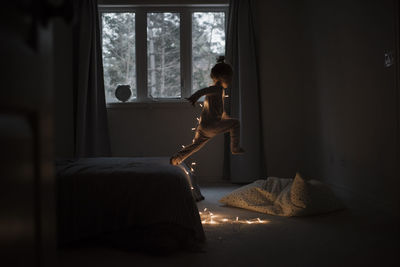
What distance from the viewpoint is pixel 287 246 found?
1.89 meters

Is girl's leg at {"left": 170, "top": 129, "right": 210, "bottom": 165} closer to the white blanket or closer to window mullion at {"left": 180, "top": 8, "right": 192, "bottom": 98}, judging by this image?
the white blanket

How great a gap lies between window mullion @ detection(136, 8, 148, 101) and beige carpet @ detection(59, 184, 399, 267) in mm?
2444

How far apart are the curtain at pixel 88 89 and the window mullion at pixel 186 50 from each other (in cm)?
101

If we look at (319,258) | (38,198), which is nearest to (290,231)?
(319,258)

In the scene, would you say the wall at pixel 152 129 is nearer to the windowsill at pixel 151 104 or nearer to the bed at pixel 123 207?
the windowsill at pixel 151 104

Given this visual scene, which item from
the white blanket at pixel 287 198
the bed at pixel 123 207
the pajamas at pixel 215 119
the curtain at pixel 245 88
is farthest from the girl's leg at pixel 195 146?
the curtain at pixel 245 88

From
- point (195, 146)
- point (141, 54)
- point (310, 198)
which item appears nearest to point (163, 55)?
point (141, 54)

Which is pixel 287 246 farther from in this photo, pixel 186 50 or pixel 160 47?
pixel 160 47

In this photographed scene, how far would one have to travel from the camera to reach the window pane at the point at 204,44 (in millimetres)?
4422

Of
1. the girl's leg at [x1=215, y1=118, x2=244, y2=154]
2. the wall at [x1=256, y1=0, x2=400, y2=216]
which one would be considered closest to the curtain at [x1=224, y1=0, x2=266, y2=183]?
the wall at [x1=256, y1=0, x2=400, y2=216]

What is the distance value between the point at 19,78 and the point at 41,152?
17cm

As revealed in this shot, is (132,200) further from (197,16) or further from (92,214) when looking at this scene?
(197,16)

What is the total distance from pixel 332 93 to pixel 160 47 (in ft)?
7.12

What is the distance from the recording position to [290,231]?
2174mm
